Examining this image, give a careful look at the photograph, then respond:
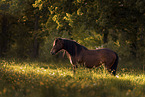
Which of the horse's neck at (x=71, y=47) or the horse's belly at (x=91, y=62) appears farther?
the horse's neck at (x=71, y=47)

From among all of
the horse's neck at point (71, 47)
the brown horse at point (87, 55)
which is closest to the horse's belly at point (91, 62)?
the brown horse at point (87, 55)

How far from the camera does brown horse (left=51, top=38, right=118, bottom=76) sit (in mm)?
9922

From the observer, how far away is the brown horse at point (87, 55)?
391 inches

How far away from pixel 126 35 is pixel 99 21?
8161mm

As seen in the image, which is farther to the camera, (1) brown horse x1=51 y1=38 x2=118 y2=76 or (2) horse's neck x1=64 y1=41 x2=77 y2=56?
(2) horse's neck x1=64 y1=41 x2=77 y2=56

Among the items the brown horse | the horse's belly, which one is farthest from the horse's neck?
the horse's belly

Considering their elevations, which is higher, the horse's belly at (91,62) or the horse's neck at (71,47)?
the horse's neck at (71,47)

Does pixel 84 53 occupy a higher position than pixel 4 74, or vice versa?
pixel 84 53

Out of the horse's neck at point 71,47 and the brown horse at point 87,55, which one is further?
the horse's neck at point 71,47

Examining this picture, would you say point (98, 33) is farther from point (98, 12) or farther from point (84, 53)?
point (84, 53)

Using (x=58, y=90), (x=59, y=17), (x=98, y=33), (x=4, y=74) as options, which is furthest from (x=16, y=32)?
(x=58, y=90)

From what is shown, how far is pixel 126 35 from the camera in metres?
26.2

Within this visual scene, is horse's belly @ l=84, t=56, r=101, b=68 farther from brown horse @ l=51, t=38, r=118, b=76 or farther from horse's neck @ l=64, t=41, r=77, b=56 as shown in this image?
horse's neck @ l=64, t=41, r=77, b=56

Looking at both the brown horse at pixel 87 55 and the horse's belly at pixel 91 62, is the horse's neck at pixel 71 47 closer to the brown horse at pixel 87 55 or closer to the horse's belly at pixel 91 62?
the brown horse at pixel 87 55
